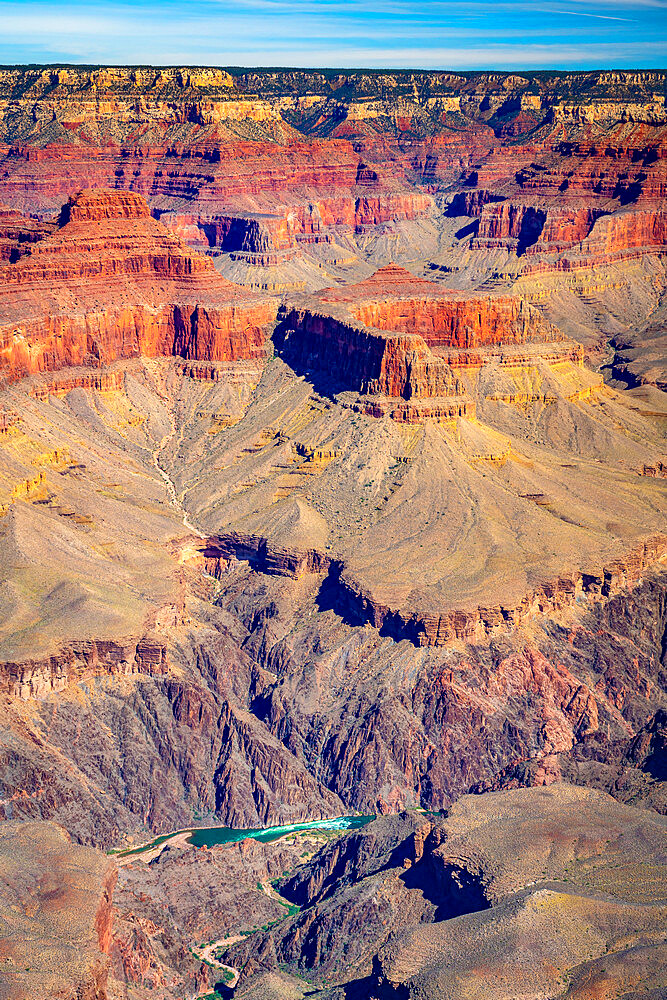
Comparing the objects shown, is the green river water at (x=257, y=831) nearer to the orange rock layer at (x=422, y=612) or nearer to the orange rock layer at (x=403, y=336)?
the orange rock layer at (x=422, y=612)

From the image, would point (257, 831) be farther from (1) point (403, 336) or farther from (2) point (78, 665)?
(1) point (403, 336)

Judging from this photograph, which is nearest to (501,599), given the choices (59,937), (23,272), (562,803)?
(562,803)

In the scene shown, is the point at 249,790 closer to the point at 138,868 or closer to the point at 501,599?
the point at 138,868

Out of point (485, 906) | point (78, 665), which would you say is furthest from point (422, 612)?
point (485, 906)

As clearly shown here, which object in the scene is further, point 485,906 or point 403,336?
point 403,336

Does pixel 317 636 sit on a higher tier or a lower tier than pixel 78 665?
lower

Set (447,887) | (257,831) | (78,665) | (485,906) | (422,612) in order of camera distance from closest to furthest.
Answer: (485,906) < (447,887) < (257,831) < (78,665) < (422,612)

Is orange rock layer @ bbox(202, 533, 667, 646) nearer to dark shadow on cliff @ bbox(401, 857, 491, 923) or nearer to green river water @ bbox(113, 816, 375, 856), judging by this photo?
green river water @ bbox(113, 816, 375, 856)

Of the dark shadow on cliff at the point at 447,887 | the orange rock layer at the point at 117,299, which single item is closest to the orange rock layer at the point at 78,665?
the dark shadow on cliff at the point at 447,887
